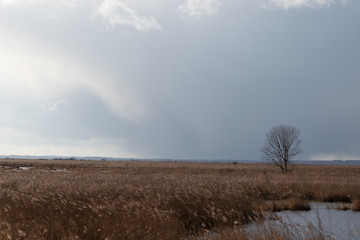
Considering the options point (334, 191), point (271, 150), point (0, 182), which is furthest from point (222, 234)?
point (271, 150)

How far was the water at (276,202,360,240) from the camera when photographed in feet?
26.8

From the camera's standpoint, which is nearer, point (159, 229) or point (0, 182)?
point (159, 229)

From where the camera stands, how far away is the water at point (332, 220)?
322 inches

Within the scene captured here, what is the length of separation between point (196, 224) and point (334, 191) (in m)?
10.9

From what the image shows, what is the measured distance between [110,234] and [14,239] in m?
1.94

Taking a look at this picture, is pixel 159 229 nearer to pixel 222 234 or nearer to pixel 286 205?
pixel 222 234

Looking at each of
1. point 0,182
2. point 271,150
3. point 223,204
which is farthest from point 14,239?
point 271,150

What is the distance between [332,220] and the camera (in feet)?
33.3

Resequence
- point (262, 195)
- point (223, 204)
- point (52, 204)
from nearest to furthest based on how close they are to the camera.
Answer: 1. point (52, 204)
2. point (223, 204)
3. point (262, 195)

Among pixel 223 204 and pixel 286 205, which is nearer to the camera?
pixel 223 204

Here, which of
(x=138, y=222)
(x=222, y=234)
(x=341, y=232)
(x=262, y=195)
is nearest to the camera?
(x=222, y=234)

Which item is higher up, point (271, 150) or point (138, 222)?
point (271, 150)

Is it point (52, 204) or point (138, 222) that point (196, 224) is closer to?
point (138, 222)

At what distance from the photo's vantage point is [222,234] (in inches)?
245
